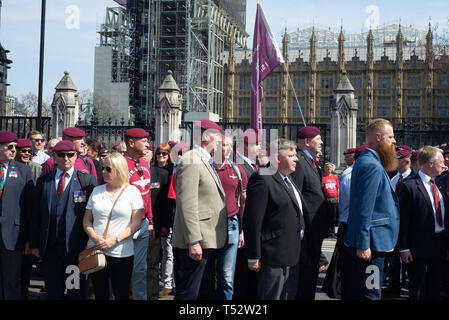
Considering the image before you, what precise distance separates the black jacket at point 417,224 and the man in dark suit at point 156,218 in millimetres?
2995

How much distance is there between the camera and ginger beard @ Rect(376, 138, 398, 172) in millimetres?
5086

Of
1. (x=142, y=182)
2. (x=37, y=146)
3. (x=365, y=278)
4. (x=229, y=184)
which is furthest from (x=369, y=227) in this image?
(x=37, y=146)

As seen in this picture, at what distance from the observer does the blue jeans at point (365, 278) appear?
4.88 m

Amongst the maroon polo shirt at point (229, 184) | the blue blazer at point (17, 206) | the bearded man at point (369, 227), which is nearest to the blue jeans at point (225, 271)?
the maroon polo shirt at point (229, 184)

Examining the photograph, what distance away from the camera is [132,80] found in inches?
2167

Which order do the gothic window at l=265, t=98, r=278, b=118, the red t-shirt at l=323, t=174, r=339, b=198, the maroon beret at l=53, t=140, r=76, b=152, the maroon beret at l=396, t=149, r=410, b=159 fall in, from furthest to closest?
the gothic window at l=265, t=98, r=278, b=118 < the red t-shirt at l=323, t=174, r=339, b=198 < the maroon beret at l=396, t=149, r=410, b=159 < the maroon beret at l=53, t=140, r=76, b=152

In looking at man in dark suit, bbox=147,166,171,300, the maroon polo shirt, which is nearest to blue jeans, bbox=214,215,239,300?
the maroon polo shirt

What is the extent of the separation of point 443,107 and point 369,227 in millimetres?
56727

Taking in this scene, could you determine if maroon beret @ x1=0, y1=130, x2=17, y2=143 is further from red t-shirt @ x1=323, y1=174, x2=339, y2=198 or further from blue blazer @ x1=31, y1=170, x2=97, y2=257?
red t-shirt @ x1=323, y1=174, x2=339, y2=198

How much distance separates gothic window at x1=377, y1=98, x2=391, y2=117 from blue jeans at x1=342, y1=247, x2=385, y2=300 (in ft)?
183

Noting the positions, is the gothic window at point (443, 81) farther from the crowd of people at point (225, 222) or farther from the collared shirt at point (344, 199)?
the crowd of people at point (225, 222)

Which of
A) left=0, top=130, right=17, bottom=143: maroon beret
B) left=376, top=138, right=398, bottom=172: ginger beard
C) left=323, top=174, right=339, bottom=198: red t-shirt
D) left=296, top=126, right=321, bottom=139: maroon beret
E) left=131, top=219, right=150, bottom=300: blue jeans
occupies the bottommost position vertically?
left=131, top=219, right=150, bottom=300: blue jeans

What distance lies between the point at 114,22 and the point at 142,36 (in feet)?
21.3

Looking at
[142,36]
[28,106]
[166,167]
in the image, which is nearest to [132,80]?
[142,36]
